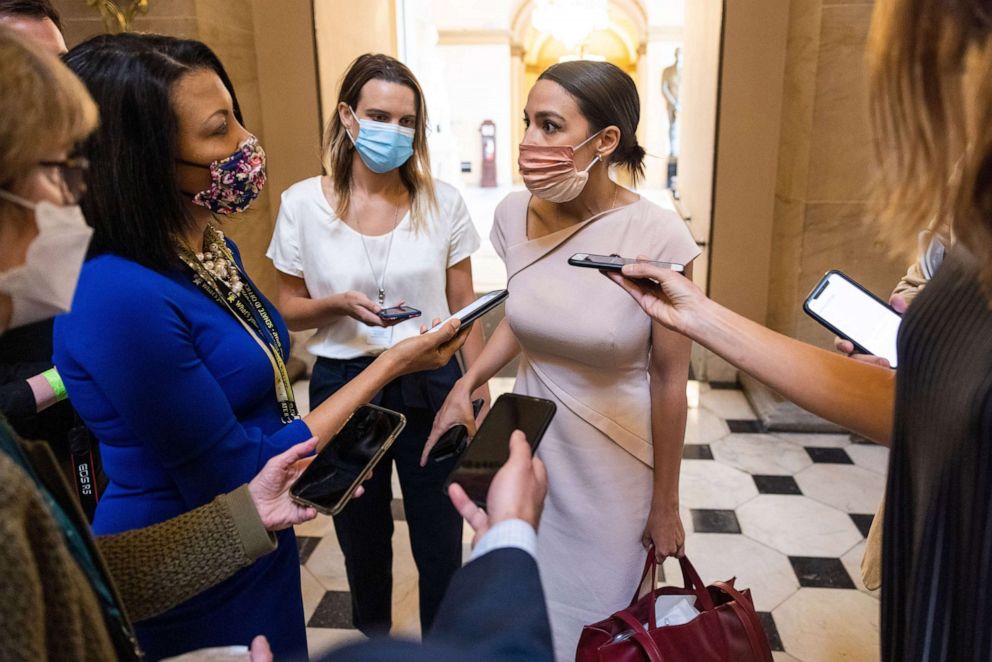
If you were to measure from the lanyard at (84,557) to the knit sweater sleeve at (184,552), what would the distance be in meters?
0.28

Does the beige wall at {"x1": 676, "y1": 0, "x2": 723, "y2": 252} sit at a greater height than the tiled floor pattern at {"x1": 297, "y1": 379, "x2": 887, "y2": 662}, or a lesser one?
greater

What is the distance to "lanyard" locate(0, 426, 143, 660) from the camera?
0.81m

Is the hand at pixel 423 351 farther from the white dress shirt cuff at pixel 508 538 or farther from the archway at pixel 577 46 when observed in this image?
the archway at pixel 577 46

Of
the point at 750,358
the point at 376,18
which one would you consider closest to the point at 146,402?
the point at 750,358

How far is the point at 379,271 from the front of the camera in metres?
2.38

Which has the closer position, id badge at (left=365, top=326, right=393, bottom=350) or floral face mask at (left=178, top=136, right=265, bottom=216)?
floral face mask at (left=178, top=136, right=265, bottom=216)

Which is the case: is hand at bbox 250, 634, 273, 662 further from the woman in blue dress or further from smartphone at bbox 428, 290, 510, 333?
smartphone at bbox 428, 290, 510, 333

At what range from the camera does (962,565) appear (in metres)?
0.98

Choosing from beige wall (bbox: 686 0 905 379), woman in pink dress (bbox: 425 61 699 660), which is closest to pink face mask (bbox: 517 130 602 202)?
woman in pink dress (bbox: 425 61 699 660)

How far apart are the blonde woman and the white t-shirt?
1.56 metres

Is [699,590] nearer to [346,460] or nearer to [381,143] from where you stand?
[346,460]

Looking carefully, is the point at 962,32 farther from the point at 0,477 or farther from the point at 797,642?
the point at 797,642

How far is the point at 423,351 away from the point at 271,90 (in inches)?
148

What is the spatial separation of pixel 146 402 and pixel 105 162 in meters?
0.45
